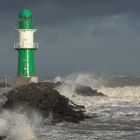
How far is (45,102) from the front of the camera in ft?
61.2

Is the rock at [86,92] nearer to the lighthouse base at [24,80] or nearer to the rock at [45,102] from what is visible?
the lighthouse base at [24,80]

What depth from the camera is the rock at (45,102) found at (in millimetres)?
17812

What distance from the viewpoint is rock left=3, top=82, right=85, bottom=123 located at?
17.8 m

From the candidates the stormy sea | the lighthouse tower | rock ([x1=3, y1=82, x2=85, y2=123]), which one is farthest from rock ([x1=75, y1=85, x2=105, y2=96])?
rock ([x1=3, y1=82, x2=85, y2=123])

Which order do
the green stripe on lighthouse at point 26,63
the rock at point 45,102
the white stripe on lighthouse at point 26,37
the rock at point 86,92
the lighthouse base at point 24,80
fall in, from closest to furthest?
the rock at point 45,102, the lighthouse base at point 24,80, the green stripe on lighthouse at point 26,63, the white stripe on lighthouse at point 26,37, the rock at point 86,92

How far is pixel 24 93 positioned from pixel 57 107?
1.38 metres

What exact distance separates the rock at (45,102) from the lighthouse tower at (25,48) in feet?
25.8

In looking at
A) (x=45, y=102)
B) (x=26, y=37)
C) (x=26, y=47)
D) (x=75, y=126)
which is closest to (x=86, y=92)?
(x=26, y=47)

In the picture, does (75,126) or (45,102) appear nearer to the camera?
(75,126)

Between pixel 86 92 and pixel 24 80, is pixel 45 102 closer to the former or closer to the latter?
pixel 24 80

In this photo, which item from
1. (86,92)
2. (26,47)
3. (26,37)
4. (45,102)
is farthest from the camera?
(86,92)

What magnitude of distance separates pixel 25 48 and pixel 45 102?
9.68 m

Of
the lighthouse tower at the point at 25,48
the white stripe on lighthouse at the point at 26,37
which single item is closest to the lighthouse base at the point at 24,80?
the lighthouse tower at the point at 25,48

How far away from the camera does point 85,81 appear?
38656mm
